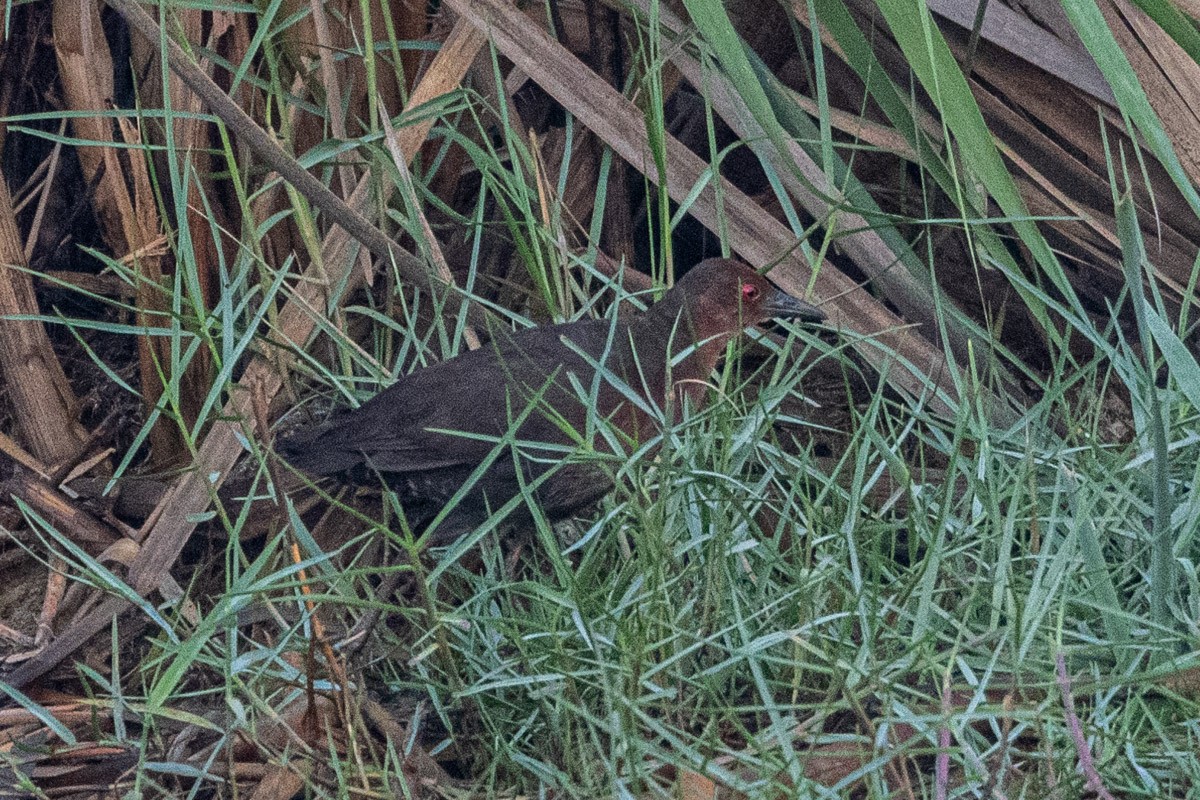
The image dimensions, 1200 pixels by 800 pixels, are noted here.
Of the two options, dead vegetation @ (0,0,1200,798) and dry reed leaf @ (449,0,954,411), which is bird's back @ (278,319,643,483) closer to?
dead vegetation @ (0,0,1200,798)

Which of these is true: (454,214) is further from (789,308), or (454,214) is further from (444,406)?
(789,308)

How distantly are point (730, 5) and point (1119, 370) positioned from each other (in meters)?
1.12

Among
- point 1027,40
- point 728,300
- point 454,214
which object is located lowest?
point 728,300

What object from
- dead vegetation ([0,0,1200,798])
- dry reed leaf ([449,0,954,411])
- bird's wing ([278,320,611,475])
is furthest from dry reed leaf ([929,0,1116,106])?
bird's wing ([278,320,611,475])

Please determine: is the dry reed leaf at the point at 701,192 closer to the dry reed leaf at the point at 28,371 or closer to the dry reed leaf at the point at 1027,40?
the dry reed leaf at the point at 1027,40

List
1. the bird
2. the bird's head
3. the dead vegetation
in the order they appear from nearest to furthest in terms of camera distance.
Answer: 1. the dead vegetation
2. the bird
3. the bird's head

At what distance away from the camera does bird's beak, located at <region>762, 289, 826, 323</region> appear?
2.99 meters

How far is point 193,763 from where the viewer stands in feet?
7.48

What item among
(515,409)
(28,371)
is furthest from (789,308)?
(28,371)

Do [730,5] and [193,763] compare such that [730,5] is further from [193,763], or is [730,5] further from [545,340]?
[193,763]

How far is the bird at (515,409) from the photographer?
2.92 metres

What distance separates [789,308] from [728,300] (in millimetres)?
148

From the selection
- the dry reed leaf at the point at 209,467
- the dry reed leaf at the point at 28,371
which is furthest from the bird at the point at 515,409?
the dry reed leaf at the point at 28,371

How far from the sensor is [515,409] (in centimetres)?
300
